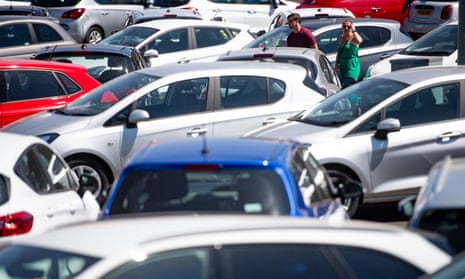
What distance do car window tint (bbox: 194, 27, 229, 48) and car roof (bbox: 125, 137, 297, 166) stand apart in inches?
513

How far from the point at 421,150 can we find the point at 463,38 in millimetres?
5016

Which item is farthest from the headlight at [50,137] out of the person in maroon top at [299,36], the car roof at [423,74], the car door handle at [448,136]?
the person in maroon top at [299,36]

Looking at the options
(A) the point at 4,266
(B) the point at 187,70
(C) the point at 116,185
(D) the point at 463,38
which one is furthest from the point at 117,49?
(A) the point at 4,266

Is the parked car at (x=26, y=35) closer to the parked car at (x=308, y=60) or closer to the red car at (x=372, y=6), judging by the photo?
the parked car at (x=308, y=60)

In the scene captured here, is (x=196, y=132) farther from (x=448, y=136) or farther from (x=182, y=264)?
(x=182, y=264)

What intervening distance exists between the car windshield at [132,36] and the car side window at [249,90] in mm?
7784

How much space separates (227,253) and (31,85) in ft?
32.7

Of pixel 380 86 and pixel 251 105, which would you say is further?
pixel 251 105

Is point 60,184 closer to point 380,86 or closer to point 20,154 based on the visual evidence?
point 20,154

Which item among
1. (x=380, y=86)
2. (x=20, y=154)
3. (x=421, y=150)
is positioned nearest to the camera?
(x=20, y=154)

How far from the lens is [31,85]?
13.8m

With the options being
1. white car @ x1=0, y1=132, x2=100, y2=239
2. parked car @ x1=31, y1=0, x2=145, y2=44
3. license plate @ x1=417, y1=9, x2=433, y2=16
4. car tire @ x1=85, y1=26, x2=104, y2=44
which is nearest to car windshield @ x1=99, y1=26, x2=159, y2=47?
parked car @ x1=31, y1=0, x2=145, y2=44

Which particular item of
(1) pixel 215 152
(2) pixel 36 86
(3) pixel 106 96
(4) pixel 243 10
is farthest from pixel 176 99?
(4) pixel 243 10

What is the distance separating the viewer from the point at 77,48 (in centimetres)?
1622
